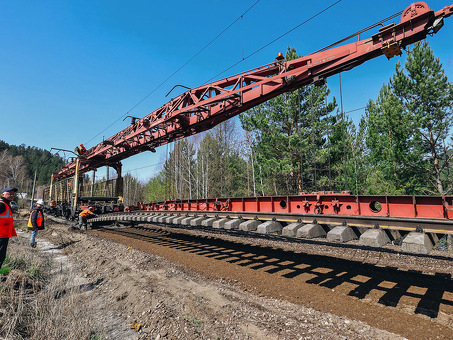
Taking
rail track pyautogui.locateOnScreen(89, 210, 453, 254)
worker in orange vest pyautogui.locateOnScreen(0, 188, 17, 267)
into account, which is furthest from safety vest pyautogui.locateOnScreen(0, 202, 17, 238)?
rail track pyautogui.locateOnScreen(89, 210, 453, 254)

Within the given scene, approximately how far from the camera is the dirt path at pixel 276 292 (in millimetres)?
3877

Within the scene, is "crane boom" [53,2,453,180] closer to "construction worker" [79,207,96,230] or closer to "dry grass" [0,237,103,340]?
"construction worker" [79,207,96,230]

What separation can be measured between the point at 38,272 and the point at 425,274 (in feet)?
32.9

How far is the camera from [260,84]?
23.6 ft

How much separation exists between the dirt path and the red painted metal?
1653 millimetres

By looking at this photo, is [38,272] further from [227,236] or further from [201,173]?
[201,173]

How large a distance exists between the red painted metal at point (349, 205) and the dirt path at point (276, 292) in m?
1.65

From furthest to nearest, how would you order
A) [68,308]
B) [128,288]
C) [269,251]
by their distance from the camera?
1. [269,251]
2. [128,288]
3. [68,308]

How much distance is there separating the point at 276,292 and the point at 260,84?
5449 mm

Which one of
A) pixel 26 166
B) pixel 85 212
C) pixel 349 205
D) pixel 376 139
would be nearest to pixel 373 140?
pixel 376 139

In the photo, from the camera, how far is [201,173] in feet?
108

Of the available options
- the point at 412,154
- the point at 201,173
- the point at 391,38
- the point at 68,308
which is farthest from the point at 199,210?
the point at 201,173

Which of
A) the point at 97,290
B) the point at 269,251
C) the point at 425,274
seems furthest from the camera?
the point at 269,251

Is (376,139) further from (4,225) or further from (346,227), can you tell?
(4,225)
